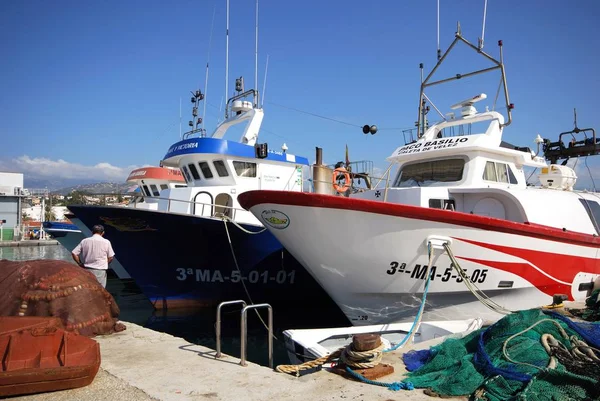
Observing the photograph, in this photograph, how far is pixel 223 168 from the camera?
12.5 metres

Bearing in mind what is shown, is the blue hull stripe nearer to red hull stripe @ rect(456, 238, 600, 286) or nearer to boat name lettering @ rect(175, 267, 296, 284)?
boat name lettering @ rect(175, 267, 296, 284)

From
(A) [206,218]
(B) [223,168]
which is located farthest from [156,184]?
(A) [206,218]

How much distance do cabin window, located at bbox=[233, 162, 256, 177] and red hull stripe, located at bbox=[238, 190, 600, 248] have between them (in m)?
4.96

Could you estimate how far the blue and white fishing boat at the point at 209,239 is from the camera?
1049cm

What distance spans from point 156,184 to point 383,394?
1670 centimetres

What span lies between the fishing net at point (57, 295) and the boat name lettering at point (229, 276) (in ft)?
16.8

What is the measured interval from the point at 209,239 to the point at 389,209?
4.97 metres

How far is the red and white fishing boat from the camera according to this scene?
23.3 feet

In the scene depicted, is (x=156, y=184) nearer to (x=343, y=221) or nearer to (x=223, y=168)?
(x=223, y=168)

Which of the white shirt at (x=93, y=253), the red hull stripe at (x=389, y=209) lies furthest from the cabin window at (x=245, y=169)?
the white shirt at (x=93, y=253)

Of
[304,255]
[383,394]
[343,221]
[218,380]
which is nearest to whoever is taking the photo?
[383,394]

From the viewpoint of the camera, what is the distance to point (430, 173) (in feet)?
33.3

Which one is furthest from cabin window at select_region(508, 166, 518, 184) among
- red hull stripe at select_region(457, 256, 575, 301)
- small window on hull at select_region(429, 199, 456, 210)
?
red hull stripe at select_region(457, 256, 575, 301)

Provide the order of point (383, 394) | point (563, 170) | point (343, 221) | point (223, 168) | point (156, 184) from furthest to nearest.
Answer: point (156, 184) < point (223, 168) < point (563, 170) < point (343, 221) < point (383, 394)
